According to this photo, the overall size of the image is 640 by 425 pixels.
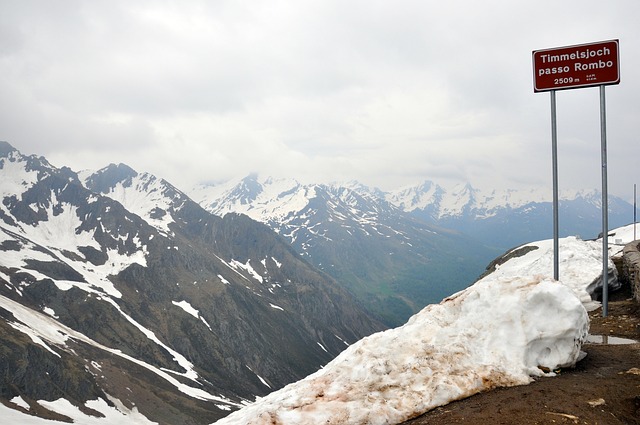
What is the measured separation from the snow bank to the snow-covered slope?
0.03m

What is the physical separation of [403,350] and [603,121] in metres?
14.7

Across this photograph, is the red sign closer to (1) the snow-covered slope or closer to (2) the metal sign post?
(2) the metal sign post

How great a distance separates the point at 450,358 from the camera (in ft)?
40.8

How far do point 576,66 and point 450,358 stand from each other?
14.1m

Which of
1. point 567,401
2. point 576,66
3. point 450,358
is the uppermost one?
point 576,66

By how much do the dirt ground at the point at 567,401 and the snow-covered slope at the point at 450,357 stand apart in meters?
0.44

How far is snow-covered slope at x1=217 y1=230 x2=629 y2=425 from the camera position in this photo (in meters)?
11.3

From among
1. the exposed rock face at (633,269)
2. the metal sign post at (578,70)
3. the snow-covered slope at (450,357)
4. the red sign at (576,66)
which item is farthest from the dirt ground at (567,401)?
the red sign at (576,66)

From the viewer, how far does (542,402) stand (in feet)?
34.6

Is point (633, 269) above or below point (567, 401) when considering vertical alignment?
above

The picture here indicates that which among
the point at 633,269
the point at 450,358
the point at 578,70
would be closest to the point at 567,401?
the point at 450,358

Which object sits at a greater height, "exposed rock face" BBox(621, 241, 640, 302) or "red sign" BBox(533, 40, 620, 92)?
"red sign" BBox(533, 40, 620, 92)

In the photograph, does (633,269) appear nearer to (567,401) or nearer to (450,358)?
(567,401)

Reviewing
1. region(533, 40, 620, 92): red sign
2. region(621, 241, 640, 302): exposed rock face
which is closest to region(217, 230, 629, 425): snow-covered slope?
region(533, 40, 620, 92): red sign
